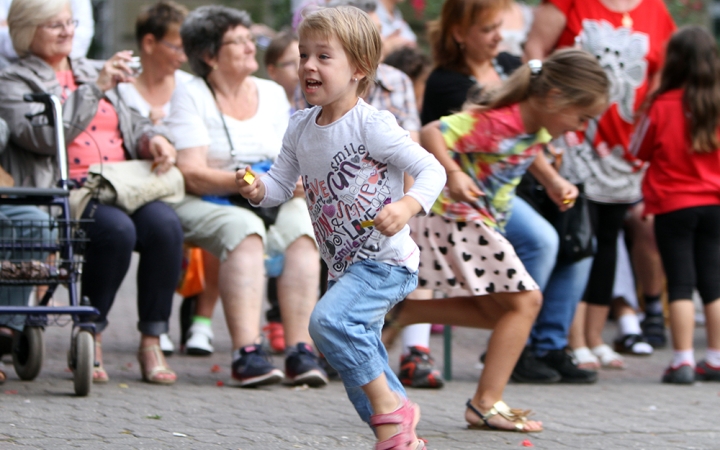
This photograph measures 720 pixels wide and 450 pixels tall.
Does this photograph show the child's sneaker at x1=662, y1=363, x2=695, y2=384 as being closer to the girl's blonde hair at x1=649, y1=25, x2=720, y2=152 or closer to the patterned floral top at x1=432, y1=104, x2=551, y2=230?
the girl's blonde hair at x1=649, y1=25, x2=720, y2=152

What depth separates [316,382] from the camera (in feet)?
17.1

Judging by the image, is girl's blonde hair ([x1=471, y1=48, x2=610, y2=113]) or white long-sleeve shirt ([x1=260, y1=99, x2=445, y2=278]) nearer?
white long-sleeve shirt ([x1=260, y1=99, x2=445, y2=278])

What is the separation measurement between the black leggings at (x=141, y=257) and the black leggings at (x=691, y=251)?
284cm

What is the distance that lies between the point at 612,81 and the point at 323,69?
3289 millimetres

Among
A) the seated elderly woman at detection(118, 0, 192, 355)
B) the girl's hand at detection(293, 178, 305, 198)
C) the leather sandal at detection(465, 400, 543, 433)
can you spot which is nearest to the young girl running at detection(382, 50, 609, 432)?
the leather sandal at detection(465, 400, 543, 433)

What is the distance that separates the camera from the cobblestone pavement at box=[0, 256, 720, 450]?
394cm

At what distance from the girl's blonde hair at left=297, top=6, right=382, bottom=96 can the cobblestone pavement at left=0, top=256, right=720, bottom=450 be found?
4.79 feet

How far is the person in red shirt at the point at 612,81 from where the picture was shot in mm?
6211

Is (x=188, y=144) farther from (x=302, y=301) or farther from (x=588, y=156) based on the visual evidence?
(x=588, y=156)

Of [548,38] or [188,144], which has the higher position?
[548,38]

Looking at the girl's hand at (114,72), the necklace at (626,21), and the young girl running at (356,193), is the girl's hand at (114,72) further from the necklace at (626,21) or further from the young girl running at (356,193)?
the necklace at (626,21)

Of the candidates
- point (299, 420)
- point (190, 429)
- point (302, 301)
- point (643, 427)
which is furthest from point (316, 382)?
point (643, 427)

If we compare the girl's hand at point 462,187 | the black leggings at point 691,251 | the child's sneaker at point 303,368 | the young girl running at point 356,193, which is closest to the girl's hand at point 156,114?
the child's sneaker at point 303,368

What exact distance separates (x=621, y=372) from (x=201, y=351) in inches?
101
